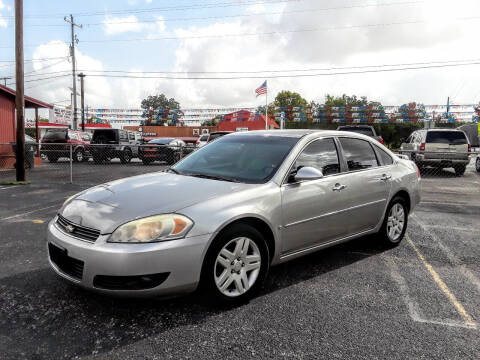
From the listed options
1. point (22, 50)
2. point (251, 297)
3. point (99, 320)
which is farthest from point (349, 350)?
point (22, 50)

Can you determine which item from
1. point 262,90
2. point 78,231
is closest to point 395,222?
point 78,231

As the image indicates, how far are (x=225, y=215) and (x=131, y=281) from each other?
2.76 ft

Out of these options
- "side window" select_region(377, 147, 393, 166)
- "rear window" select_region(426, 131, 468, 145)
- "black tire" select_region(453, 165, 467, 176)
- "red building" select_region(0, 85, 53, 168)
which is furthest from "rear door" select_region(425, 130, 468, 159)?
"red building" select_region(0, 85, 53, 168)

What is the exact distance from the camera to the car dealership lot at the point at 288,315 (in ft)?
8.62

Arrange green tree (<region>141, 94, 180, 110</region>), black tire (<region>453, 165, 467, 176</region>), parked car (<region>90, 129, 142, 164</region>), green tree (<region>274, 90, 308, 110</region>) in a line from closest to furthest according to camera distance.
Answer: parked car (<region>90, 129, 142, 164</region>)
black tire (<region>453, 165, 467, 176</region>)
green tree (<region>274, 90, 308, 110</region>)
green tree (<region>141, 94, 180, 110</region>)

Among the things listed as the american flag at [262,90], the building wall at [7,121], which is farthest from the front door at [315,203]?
the american flag at [262,90]

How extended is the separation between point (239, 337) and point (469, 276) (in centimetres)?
A: 274

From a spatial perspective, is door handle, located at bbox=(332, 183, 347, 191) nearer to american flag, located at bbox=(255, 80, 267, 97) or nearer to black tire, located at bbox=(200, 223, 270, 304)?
black tire, located at bbox=(200, 223, 270, 304)

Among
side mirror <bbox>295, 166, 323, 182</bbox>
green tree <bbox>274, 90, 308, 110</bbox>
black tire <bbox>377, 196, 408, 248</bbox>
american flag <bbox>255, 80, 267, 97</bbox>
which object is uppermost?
green tree <bbox>274, 90, 308, 110</bbox>

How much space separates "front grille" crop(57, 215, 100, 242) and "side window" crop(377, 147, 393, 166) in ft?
11.7

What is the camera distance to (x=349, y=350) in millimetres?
2623

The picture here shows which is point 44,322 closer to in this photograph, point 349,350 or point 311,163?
point 349,350

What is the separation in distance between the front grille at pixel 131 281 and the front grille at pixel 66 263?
204mm

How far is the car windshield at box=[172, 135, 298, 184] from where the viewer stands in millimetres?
3730
